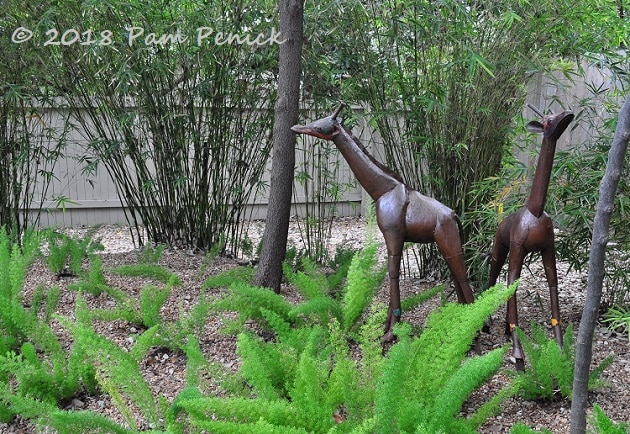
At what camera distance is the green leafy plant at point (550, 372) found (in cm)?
203

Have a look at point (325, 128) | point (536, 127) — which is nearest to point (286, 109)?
point (325, 128)

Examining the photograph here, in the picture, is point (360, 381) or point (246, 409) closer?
point (246, 409)

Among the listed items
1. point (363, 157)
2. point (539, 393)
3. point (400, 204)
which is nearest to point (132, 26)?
point (363, 157)

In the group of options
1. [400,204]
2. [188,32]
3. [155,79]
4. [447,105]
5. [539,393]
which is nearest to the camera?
[539,393]

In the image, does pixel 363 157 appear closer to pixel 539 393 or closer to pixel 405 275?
pixel 539 393

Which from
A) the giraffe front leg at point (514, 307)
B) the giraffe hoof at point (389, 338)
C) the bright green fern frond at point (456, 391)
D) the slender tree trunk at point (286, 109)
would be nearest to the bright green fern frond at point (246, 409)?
the bright green fern frond at point (456, 391)

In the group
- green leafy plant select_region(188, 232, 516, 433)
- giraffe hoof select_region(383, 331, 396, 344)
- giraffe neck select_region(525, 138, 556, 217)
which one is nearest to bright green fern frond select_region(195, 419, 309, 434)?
green leafy plant select_region(188, 232, 516, 433)

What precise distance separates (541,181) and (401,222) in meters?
0.54

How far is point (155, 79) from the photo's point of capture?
3.78 metres

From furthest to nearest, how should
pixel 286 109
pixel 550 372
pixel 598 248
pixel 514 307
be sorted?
pixel 286 109, pixel 514 307, pixel 550 372, pixel 598 248

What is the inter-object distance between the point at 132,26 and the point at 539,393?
113 inches

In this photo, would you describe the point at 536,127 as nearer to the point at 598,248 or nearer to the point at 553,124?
the point at 553,124

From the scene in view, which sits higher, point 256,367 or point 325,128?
point 325,128

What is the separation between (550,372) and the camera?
2055 mm
